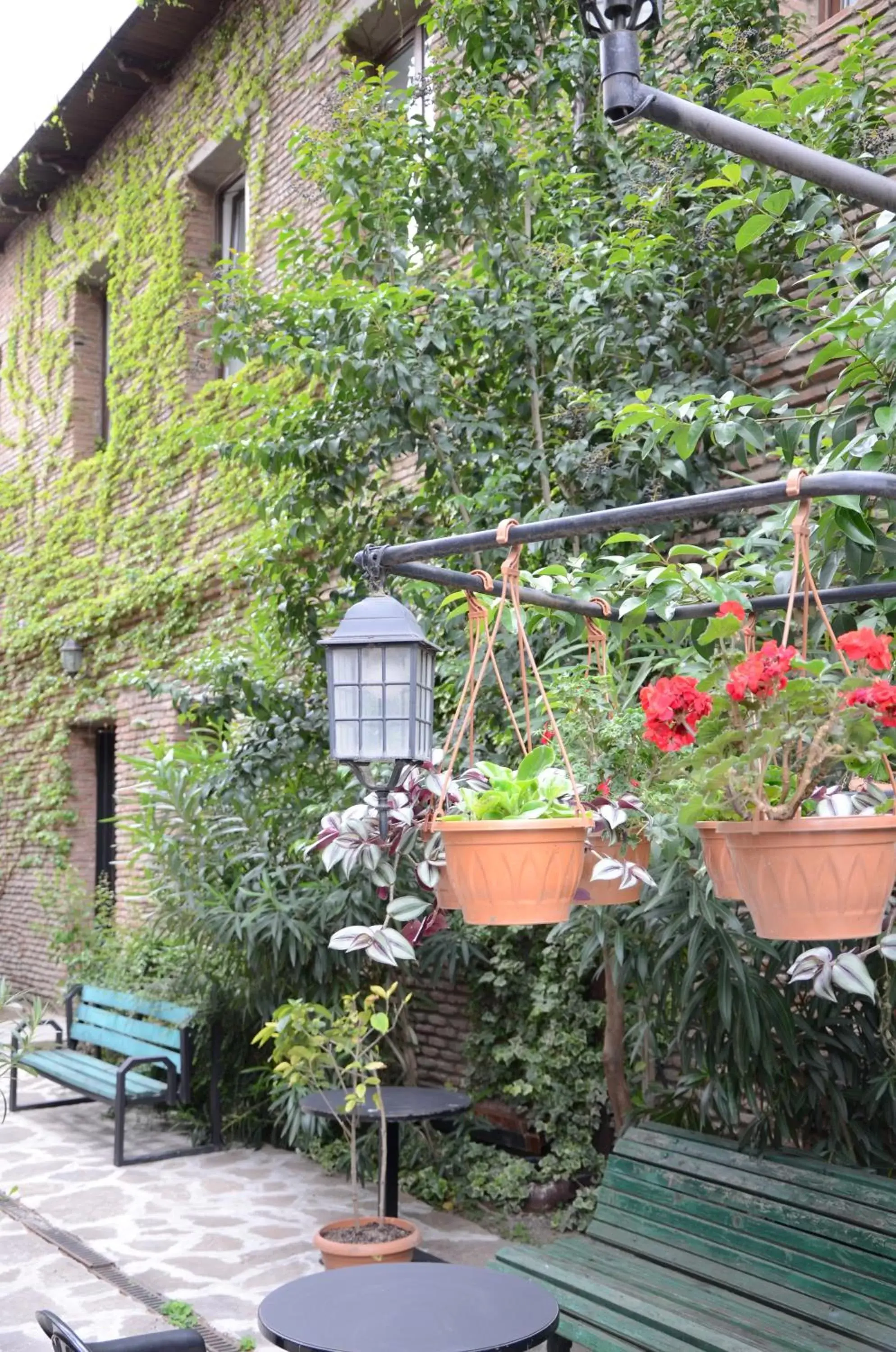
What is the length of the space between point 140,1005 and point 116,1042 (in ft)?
0.89

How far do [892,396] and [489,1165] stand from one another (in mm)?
4182

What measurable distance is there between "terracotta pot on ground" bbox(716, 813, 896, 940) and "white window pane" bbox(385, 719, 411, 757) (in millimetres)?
730

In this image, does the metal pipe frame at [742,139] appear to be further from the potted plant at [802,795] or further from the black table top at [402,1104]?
the black table top at [402,1104]

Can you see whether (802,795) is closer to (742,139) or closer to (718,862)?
(718,862)

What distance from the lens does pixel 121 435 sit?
445 inches

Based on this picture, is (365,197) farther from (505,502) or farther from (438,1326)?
(438,1326)

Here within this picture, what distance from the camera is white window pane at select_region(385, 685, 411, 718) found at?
8.29ft

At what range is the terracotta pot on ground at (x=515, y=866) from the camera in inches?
89.9

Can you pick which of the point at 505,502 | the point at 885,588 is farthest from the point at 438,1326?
the point at 505,502

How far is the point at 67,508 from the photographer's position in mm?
12273

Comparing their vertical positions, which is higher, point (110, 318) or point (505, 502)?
point (110, 318)

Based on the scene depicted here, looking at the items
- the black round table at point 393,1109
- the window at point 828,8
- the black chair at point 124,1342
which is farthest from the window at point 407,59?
the black chair at point 124,1342

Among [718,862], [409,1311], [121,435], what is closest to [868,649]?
[718,862]

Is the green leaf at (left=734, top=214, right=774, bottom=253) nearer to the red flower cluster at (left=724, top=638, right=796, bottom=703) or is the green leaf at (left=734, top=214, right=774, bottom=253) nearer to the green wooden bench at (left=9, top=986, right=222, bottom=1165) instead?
the red flower cluster at (left=724, top=638, right=796, bottom=703)
